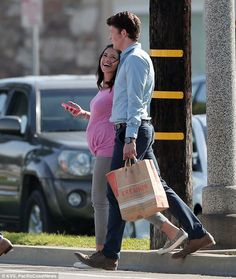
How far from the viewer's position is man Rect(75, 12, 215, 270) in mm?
9953

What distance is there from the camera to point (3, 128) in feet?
49.8

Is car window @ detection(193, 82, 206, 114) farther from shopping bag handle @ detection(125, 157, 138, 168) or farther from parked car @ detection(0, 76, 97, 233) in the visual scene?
shopping bag handle @ detection(125, 157, 138, 168)

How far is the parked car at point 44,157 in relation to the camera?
14.7 metres

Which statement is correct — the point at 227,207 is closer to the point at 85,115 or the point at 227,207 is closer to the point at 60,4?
the point at 85,115

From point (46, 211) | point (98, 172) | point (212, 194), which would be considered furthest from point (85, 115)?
point (46, 211)

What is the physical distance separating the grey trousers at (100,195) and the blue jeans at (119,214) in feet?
0.98

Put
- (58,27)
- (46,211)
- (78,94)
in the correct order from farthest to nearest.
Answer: (58,27) < (78,94) < (46,211)

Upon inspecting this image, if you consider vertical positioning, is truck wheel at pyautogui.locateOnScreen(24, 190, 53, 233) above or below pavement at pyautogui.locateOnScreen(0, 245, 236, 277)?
below

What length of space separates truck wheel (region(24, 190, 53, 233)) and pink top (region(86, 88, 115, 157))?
14.0 feet

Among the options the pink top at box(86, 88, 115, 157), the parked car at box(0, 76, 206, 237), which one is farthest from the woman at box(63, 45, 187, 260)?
the parked car at box(0, 76, 206, 237)

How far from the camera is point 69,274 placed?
33.5 feet

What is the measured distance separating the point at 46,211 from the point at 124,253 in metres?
3.60

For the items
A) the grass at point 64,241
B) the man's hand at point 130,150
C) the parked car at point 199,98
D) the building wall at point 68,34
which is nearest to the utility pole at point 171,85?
the grass at point 64,241

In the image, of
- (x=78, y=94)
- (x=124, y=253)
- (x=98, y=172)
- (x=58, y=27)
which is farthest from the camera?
(x=58, y=27)
